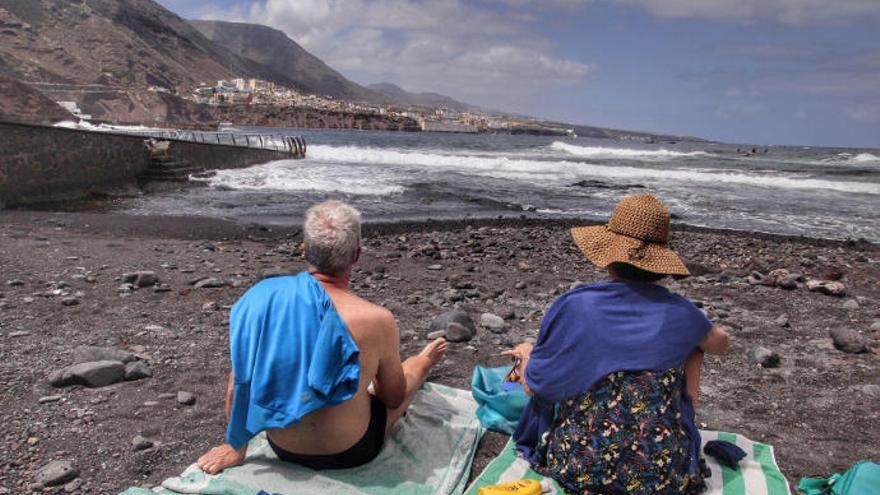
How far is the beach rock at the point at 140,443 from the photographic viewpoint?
10.1ft

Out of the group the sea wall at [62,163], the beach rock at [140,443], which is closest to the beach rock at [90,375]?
the beach rock at [140,443]

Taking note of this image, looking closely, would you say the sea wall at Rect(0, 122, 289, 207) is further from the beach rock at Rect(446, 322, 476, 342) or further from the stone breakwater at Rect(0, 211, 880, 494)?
the beach rock at Rect(446, 322, 476, 342)

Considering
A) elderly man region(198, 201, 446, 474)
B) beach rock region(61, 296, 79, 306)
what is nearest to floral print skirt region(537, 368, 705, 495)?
elderly man region(198, 201, 446, 474)

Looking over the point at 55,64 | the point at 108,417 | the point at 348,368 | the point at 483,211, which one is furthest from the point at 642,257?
the point at 55,64

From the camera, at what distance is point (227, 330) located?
4.80m

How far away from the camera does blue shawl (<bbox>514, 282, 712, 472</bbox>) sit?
2.36m

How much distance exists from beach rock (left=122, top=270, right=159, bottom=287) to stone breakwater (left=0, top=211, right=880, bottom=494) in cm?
2

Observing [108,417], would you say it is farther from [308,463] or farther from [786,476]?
[786,476]

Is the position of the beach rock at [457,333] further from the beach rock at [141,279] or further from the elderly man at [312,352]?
the beach rock at [141,279]

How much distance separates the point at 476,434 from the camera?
324cm

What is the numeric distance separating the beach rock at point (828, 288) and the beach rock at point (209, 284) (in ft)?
20.4

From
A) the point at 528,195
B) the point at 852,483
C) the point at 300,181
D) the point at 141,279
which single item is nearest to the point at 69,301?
the point at 141,279

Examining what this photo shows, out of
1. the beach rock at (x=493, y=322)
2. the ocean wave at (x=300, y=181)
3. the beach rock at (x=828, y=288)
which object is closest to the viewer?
the beach rock at (x=493, y=322)

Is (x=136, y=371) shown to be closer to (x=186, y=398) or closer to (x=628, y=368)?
(x=186, y=398)
